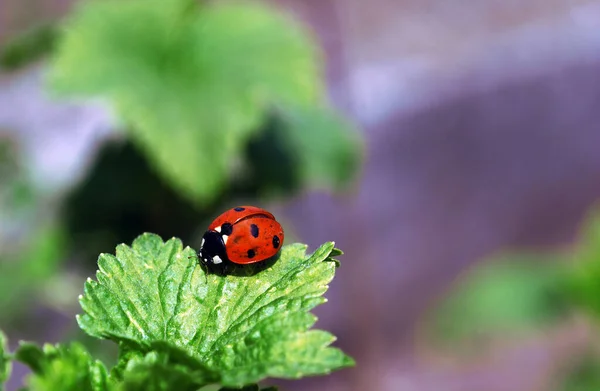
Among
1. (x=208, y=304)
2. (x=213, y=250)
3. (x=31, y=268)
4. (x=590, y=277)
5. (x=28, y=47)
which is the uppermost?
(x=28, y=47)

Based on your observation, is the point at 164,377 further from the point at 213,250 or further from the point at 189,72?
the point at 189,72

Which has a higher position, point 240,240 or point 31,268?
point 31,268

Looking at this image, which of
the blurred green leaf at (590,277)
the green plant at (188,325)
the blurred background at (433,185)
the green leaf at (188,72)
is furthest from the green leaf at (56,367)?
the blurred green leaf at (590,277)

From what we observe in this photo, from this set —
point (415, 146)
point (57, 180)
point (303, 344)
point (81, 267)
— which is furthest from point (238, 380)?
point (415, 146)

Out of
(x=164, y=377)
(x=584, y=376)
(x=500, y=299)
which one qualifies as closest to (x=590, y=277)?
(x=584, y=376)

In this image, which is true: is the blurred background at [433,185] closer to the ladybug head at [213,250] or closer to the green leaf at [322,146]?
the green leaf at [322,146]
